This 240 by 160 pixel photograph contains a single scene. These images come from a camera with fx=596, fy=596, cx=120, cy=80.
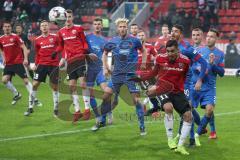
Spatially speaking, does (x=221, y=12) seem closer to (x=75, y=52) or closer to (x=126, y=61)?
(x=75, y=52)

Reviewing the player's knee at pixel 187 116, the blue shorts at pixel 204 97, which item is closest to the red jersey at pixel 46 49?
the blue shorts at pixel 204 97

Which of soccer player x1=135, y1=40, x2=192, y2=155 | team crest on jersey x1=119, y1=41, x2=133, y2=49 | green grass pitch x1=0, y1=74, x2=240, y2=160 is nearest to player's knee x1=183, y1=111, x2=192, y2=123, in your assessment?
soccer player x1=135, y1=40, x2=192, y2=155

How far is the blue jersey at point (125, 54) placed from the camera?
1209 centimetres

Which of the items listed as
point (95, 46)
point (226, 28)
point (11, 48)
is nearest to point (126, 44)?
point (95, 46)

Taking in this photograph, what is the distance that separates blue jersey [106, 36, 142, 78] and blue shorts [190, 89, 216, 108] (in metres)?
1.38

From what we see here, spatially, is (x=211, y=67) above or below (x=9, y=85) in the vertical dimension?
above

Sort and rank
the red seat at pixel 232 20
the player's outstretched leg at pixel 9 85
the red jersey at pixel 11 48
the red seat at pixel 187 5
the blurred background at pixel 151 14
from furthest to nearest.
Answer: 1. the red seat at pixel 187 5
2. the red seat at pixel 232 20
3. the blurred background at pixel 151 14
4. the player's outstretched leg at pixel 9 85
5. the red jersey at pixel 11 48

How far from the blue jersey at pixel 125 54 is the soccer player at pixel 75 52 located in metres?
1.76

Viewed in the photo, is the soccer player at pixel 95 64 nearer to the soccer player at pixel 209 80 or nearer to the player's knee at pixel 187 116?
the soccer player at pixel 209 80

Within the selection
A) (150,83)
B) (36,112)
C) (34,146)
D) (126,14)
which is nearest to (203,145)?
(150,83)

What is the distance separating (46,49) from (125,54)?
11.8 ft

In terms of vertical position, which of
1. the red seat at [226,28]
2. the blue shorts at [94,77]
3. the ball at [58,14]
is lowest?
the red seat at [226,28]

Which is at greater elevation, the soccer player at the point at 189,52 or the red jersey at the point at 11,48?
the soccer player at the point at 189,52

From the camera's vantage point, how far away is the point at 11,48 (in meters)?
16.5
